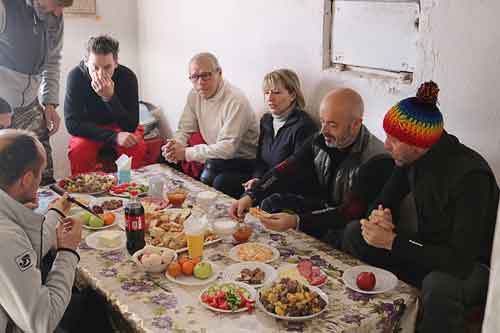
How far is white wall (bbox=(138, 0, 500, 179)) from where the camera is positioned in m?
2.25

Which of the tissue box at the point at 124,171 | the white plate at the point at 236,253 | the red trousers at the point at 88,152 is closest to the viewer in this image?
the white plate at the point at 236,253

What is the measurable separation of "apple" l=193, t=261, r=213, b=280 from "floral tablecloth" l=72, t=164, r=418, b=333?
51mm

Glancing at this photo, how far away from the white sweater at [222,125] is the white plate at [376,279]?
1.62m

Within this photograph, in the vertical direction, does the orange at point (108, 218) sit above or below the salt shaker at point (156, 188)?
below

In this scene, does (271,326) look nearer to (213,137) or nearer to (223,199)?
(223,199)

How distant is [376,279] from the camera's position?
1778 mm

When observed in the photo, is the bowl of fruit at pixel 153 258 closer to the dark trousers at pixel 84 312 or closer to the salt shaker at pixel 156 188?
the dark trousers at pixel 84 312

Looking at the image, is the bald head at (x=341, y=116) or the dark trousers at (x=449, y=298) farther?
the bald head at (x=341, y=116)

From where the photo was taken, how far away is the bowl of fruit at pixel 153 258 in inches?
69.9

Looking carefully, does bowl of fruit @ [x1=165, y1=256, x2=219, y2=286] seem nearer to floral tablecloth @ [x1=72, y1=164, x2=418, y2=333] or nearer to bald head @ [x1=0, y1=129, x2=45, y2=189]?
floral tablecloth @ [x1=72, y1=164, x2=418, y2=333]

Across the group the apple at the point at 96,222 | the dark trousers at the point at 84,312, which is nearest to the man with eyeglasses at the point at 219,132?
the apple at the point at 96,222

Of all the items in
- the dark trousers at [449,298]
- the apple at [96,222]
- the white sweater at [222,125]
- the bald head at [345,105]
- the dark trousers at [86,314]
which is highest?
the bald head at [345,105]

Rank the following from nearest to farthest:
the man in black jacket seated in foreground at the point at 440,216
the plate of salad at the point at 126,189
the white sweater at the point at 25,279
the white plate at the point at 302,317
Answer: the white sweater at the point at 25,279 → the white plate at the point at 302,317 → the man in black jacket seated in foreground at the point at 440,216 → the plate of salad at the point at 126,189

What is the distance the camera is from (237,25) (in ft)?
12.0
